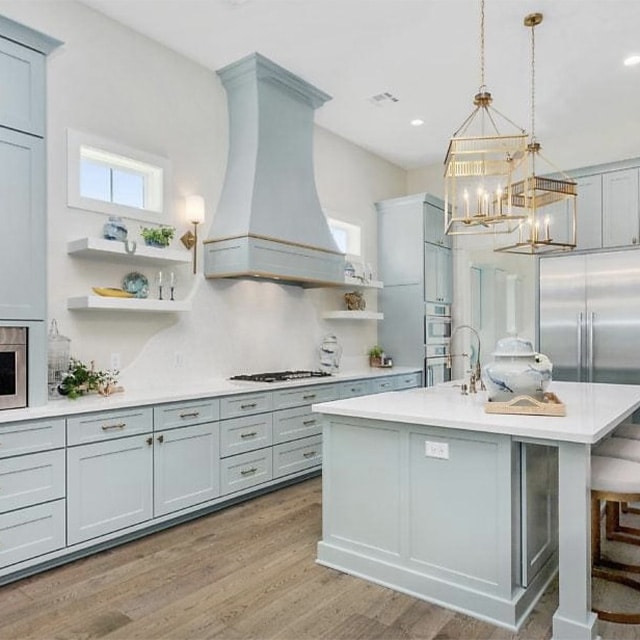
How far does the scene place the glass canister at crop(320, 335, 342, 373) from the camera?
17.6 feet

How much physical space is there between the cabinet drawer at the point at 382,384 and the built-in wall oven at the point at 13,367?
3.19m

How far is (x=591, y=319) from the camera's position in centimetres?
521

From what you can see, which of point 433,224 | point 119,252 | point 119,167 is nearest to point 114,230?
point 119,252

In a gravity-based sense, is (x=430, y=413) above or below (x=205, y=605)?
above

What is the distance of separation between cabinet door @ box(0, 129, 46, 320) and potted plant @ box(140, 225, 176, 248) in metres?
0.86

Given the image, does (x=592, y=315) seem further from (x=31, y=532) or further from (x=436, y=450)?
(x=31, y=532)

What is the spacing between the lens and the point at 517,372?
2.62 metres

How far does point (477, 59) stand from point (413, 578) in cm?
380

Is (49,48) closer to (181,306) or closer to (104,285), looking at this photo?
(104,285)

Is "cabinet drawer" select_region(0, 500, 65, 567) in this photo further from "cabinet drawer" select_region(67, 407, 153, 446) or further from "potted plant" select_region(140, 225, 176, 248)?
"potted plant" select_region(140, 225, 176, 248)

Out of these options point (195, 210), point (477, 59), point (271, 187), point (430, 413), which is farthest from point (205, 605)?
point (477, 59)

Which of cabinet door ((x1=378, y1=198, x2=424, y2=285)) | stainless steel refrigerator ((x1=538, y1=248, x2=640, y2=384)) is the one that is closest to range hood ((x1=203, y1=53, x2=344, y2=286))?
cabinet door ((x1=378, y1=198, x2=424, y2=285))

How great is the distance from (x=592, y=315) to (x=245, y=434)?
3.59 metres

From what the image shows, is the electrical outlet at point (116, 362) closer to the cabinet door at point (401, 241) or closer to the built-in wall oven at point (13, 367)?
the built-in wall oven at point (13, 367)
